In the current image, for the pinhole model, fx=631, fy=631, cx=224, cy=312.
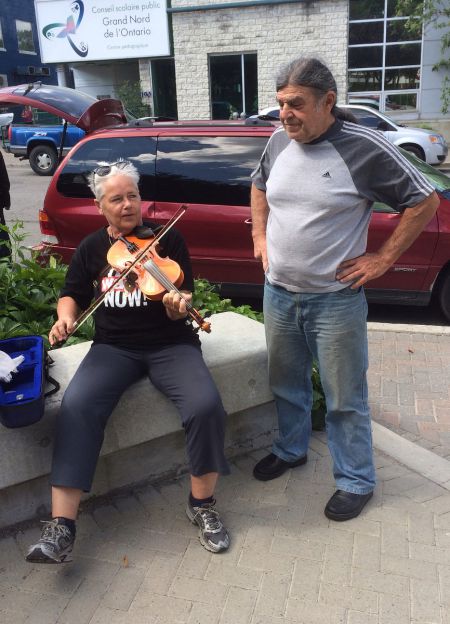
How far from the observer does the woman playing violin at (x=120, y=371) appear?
2496 mm

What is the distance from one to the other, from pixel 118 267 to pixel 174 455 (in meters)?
1.01

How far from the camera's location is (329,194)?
2.49 metres

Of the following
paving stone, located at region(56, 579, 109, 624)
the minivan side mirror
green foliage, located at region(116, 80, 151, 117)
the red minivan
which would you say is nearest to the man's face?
paving stone, located at region(56, 579, 109, 624)

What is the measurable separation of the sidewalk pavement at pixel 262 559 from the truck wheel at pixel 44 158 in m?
14.7

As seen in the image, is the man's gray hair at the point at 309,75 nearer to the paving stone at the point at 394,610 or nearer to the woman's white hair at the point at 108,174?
the woman's white hair at the point at 108,174

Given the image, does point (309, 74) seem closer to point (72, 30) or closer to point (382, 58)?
point (382, 58)

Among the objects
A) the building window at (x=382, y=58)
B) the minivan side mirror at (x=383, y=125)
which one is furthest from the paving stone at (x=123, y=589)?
the building window at (x=382, y=58)

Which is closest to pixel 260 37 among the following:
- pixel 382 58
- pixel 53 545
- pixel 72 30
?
pixel 382 58

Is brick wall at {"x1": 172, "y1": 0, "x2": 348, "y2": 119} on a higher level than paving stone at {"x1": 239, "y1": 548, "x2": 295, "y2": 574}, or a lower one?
higher

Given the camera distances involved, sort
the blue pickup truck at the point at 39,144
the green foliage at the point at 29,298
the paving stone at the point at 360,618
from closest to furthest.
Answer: the paving stone at the point at 360,618 → the green foliage at the point at 29,298 → the blue pickup truck at the point at 39,144

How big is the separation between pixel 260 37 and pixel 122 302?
18438 mm

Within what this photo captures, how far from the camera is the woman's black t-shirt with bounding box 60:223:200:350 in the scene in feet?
9.19

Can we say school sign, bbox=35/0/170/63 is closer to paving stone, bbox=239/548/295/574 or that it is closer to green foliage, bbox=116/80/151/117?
green foliage, bbox=116/80/151/117

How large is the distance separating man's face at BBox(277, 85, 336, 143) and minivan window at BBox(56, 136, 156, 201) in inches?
125
